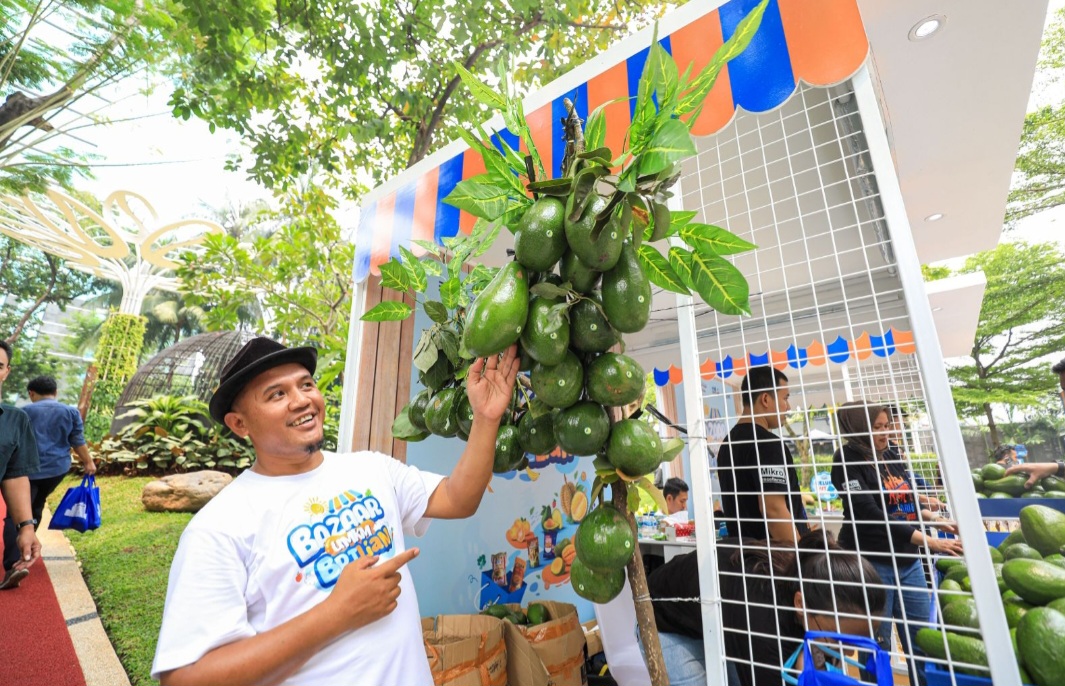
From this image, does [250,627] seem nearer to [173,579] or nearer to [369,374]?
[173,579]

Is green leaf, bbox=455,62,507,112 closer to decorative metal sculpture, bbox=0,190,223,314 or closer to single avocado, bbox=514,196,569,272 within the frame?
single avocado, bbox=514,196,569,272

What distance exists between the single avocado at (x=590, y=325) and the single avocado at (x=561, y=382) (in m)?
0.05

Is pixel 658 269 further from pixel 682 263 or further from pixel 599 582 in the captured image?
pixel 599 582

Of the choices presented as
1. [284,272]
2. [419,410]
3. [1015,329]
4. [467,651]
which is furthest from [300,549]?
[1015,329]

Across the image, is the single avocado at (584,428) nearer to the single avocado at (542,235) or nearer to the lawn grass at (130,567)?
the single avocado at (542,235)

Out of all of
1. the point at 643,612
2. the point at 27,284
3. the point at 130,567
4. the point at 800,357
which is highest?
the point at 27,284

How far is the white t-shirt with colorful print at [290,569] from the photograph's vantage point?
1.15 m

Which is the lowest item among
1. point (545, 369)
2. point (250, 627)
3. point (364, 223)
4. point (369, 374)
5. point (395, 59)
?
point (250, 627)

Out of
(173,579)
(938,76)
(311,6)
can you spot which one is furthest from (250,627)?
(311,6)

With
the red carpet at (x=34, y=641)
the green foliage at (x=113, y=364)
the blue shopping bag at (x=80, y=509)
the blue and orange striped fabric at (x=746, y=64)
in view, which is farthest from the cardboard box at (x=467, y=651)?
the green foliage at (x=113, y=364)

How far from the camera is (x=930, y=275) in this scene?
14227 millimetres

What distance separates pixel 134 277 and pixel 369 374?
22383mm

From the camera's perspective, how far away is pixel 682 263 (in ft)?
3.66

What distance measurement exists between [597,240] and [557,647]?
2606 mm
